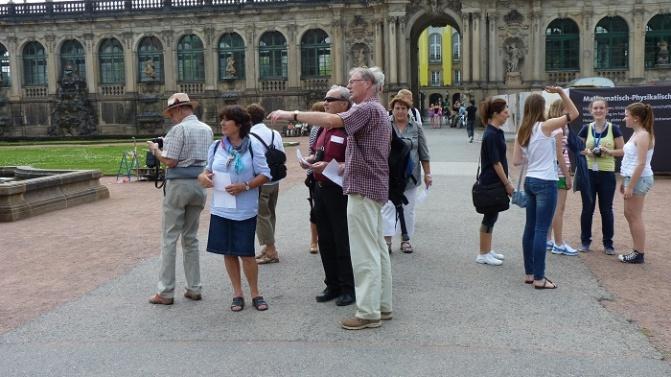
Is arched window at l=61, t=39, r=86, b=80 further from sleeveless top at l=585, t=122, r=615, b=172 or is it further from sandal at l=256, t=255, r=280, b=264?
sleeveless top at l=585, t=122, r=615, b=172

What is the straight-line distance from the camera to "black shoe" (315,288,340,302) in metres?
6.85

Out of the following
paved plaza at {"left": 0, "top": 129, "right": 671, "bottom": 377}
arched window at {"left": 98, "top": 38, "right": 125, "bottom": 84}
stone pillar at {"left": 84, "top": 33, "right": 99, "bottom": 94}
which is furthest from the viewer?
arched window at {"left": 98, "top": 38, "right": 125, "bottom": 84}

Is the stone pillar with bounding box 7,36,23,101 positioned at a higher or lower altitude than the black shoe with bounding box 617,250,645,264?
higher

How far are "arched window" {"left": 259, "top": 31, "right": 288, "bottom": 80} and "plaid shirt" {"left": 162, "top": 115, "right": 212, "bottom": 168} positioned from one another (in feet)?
133

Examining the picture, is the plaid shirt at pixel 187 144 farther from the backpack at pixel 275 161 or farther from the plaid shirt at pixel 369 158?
the plaid shirt at pixel 369 158

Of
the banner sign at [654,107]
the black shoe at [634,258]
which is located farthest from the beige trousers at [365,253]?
the banner sign at [654,107]

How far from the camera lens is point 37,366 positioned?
17.4 ft

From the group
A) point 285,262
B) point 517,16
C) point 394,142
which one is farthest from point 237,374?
point 517,16

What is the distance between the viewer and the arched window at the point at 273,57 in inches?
1854

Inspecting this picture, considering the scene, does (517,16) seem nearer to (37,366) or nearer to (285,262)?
(285,262)

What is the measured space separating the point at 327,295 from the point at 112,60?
154 ft

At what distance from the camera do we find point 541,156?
7277mm

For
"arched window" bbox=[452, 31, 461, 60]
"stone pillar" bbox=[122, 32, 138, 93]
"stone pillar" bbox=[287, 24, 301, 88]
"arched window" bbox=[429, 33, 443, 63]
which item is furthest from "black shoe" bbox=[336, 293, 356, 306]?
"arched window" bbox=[429, 33, 443, 63]

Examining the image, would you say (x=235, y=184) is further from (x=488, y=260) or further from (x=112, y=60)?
(x=112, y=60)
